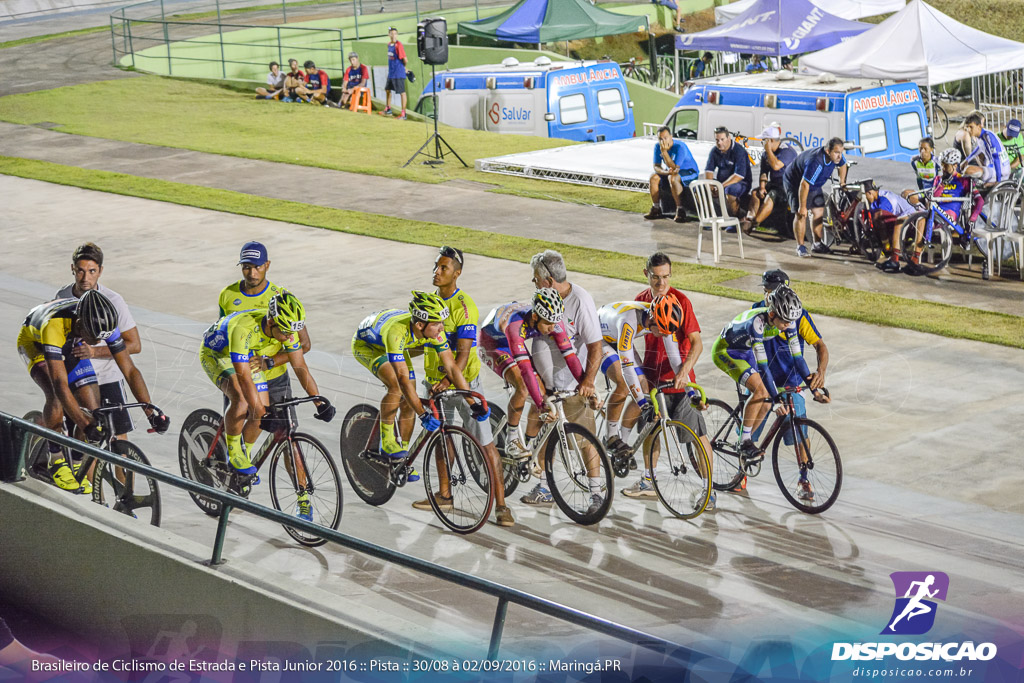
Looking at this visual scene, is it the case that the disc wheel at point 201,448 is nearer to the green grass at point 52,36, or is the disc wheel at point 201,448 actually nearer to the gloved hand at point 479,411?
the gloved hand at point 479,411

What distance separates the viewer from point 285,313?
24.0 ft

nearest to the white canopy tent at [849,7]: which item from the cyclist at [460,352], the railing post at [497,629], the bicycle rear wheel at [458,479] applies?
the cyclist at [460,352]

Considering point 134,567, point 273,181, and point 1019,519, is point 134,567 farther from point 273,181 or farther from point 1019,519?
point 273,181

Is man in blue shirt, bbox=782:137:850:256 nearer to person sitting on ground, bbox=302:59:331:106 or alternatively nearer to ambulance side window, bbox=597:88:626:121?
ambulance side window, bbox=597:88:626:121

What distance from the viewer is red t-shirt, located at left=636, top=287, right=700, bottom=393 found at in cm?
830

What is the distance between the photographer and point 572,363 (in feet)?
26.5

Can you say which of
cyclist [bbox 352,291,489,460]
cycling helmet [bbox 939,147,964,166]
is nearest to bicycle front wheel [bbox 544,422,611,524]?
cyclist [bbox 352,291,489,460]

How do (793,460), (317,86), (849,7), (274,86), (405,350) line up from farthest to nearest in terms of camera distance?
1. (849,7)
2. (274,86)
3. (317,86)
4. (793,460)
5. (405,350)

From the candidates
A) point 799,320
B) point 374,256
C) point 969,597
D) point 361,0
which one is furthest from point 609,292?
point 361,0

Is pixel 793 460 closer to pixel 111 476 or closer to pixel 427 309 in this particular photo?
pixel 427 309

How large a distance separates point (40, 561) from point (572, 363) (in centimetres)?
343

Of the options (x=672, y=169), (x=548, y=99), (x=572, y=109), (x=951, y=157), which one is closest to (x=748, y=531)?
(x=951, y=157)

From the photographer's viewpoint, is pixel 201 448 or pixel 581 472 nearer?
pixel 581 472

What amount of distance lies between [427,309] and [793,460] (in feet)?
8.88
